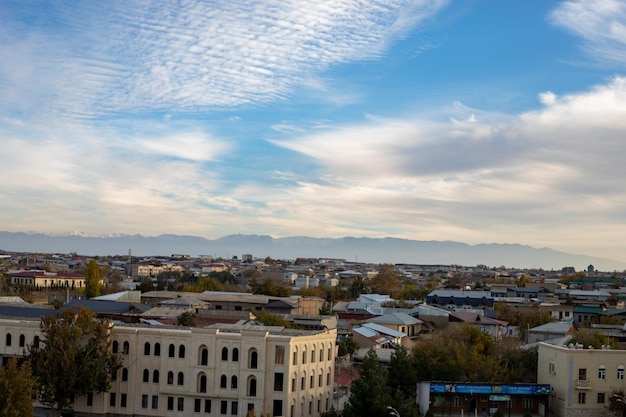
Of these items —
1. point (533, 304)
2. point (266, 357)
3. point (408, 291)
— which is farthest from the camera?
point (408, 291)

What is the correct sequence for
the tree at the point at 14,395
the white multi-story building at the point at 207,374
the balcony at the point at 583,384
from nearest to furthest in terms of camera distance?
the tree at the point at 14,395 < the white multi-story building at the point at 207,374 < the balcony at the point at 583,384

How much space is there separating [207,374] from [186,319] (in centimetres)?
2159

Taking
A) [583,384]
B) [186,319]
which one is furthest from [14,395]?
[583,384]

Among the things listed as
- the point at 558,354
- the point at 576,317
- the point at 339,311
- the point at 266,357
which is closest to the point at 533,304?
the point at 576,317

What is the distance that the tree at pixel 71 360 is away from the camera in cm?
5309

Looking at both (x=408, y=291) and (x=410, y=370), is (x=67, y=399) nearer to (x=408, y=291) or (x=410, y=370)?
(x=410, y=370)

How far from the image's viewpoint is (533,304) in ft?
417

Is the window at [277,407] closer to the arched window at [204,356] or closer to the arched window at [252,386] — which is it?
the arched window at [252,386]

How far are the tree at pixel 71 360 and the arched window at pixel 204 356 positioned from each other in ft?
18.9

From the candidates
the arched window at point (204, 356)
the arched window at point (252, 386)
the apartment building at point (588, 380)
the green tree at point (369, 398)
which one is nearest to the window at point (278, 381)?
the arched window at point (252, 386)

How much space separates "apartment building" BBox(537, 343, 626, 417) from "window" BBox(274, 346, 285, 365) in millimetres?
21222

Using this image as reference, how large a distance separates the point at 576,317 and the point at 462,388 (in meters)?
62.7

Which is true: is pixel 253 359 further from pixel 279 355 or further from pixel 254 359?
pixel 279 355

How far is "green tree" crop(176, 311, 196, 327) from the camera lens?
75.4 metres
